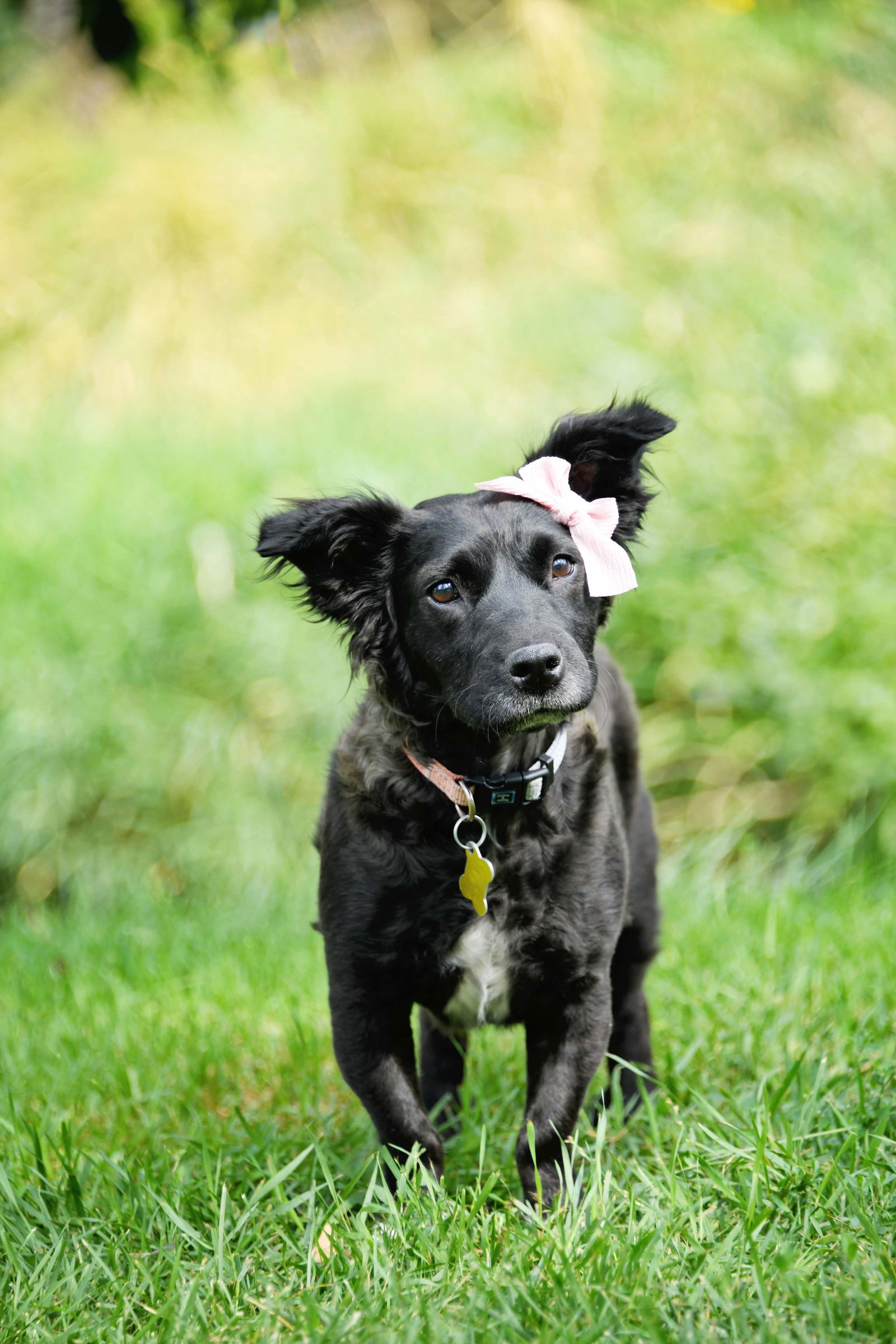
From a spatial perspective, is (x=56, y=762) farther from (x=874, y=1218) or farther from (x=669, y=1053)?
(x=874, y=1218)

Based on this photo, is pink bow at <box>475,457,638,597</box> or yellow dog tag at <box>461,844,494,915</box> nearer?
yellow dog tag at <box>461,844,494,915</box>

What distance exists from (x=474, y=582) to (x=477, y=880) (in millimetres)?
663

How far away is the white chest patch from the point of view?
268cm

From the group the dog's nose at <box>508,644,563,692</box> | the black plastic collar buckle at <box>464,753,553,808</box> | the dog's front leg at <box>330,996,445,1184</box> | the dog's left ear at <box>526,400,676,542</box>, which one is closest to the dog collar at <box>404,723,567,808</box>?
the black plastic collar buckle at <box>464,753,553,808</box>

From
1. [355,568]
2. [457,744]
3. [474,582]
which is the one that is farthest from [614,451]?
[457,744]

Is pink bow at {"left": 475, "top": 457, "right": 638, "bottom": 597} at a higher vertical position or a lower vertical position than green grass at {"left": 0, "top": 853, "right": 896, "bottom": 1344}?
higher

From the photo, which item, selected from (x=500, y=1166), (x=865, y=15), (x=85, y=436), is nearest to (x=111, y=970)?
(x=500, y=1166)

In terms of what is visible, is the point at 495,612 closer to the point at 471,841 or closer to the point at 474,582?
the point at 474,582

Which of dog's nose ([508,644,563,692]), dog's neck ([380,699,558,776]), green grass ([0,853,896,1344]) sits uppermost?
dog's nose ([508,644,563,692])

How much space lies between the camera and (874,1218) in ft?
7.55

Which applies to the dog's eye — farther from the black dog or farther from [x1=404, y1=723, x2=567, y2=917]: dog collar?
[x1=404, y1=723, x2=567, y2=917]: dog collar

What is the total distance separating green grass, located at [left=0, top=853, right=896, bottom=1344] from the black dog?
0.22 m

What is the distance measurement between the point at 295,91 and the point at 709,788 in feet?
28.8

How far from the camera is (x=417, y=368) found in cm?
917
